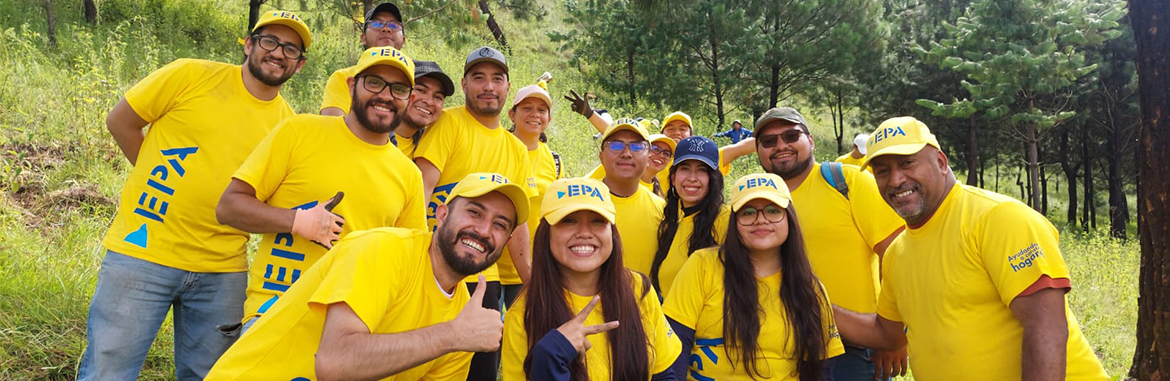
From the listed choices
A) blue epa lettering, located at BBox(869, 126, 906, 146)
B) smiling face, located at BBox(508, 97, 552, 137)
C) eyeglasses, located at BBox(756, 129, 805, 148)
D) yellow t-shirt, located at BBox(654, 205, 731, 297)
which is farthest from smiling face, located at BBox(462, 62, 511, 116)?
blue epa lettering, located at BBox(869, 126, 906, 146)

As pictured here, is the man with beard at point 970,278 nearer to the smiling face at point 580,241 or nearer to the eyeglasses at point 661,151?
the smiling face at point 580,241

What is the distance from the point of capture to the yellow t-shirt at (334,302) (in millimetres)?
2322

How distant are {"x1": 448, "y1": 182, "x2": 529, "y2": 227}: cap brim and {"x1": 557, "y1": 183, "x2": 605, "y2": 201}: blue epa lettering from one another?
165mm

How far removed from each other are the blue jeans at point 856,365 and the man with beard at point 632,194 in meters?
1.16

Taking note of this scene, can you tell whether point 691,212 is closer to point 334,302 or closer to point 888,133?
point 888,133

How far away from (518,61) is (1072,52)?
567 inches

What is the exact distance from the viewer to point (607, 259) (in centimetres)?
284

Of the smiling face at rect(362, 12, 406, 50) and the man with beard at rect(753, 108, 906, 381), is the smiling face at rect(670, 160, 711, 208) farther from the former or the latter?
the smiling face at rect(362, 12, 406, 50)

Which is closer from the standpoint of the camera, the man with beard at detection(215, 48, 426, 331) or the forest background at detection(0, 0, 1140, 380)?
the man with beard at detection(215, 48, 426, 331)

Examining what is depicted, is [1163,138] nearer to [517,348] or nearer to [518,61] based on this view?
[517,348]

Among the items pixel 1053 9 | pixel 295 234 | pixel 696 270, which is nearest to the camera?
pixel 295 234

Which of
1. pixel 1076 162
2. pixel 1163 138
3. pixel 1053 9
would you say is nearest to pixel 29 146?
pixel 1163 138

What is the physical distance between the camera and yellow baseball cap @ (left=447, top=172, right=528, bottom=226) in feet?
8.49

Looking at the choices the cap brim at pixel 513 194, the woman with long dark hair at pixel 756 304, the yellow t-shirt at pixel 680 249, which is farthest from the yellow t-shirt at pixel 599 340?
the yellow t-shirt at pixel 680 249
